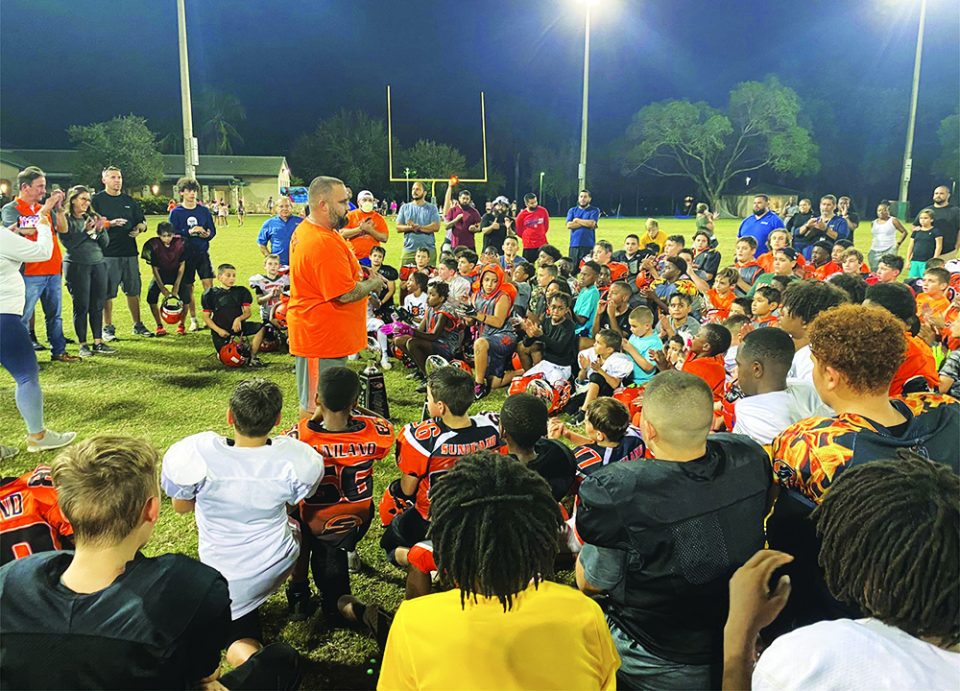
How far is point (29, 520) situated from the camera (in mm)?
2385

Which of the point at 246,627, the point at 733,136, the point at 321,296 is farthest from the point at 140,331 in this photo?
the point at 733,136

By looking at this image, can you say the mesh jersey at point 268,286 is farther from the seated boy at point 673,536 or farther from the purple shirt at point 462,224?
the seated boy at point 673,536

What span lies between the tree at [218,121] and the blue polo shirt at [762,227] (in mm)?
71030

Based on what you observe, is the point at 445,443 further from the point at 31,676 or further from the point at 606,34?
the point at 606,34

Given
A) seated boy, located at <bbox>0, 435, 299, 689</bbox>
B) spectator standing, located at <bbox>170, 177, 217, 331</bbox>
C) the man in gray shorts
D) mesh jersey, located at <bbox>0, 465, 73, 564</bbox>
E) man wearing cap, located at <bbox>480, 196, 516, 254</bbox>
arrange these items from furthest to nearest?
man wearing cap, located at <bbox>480, 196, 516, 254</bbox>, spectator standing, located at <bbox>170, 177, 217, 331</bbox>, the man in gray shorts, mesh jersey, located at <bbox>0, 465, 73, 564</bbox>, seated boy, located at <bbox>0, 435, 299, 689</bbox>

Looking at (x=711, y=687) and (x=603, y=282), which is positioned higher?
(x=603, y=282)

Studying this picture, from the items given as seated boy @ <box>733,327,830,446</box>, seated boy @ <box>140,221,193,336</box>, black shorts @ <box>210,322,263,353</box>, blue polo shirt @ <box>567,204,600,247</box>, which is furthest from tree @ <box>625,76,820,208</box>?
seated boy @ <box>733,327,830,446</box>

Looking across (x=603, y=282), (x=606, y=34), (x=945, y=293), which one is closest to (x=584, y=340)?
(x=603, y=282)

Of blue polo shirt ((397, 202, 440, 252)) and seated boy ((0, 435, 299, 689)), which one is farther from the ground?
blue polo shirt ((397, 202, 440, 252))

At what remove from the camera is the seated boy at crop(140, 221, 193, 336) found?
885cm

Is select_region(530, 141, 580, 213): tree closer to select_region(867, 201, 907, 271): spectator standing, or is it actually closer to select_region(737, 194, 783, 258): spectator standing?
select_region(867, 201, 907, 271): spectator standing

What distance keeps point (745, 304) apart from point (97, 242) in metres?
8.10

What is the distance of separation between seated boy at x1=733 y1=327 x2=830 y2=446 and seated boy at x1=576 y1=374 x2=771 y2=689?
2.70 feet

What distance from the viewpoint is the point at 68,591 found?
1559mm
